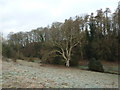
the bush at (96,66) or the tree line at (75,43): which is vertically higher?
the tree line at (75,43)

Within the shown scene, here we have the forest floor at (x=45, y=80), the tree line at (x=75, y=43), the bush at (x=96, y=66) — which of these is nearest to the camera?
the forest floor at (x=45, y=80)

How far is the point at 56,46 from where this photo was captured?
22312mm

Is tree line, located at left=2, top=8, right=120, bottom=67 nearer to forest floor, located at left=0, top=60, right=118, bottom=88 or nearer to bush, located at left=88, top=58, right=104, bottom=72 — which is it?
bush, located at left=88, top=58, right=104, bottom=72

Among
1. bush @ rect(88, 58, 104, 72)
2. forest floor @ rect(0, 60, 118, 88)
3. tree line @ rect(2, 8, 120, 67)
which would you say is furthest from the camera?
tree line @ rect(2, 8, 120, 67)

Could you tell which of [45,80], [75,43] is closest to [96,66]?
[75,43]

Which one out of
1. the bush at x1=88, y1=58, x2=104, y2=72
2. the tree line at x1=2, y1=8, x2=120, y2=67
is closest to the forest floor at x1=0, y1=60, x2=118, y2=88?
the bush at x1=88, y1=58, x2=104, y2=72

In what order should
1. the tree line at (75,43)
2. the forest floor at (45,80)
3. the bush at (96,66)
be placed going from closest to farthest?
the forest floor at (45,80), the bush at (96,66), the tree line at (75,43)

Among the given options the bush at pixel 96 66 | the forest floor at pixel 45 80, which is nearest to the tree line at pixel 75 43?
the bush at pixel 96 66

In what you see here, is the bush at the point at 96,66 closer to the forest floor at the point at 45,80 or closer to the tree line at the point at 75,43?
the tree line at the point at 75,43

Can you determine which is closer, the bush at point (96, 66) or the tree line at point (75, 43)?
the bush at point (96, 66)

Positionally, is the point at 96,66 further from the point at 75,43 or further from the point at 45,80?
the point at 45,80

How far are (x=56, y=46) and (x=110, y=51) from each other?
7.61 m

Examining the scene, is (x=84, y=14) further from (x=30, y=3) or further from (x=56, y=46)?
(x=30, y=3)

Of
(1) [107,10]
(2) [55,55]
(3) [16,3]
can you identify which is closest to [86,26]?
(1) [107,10]
